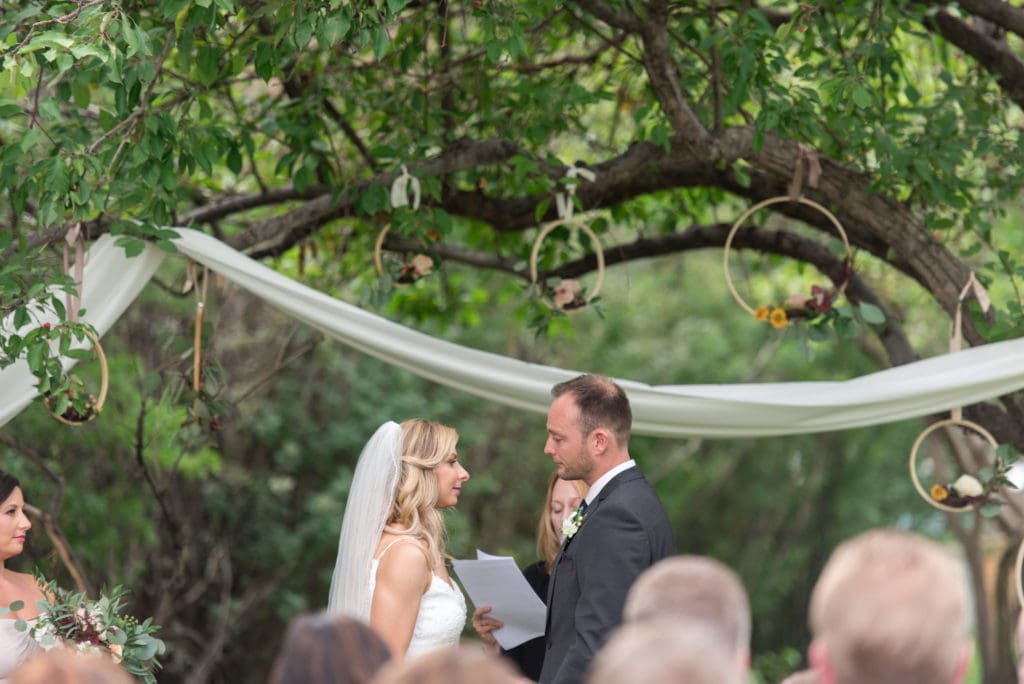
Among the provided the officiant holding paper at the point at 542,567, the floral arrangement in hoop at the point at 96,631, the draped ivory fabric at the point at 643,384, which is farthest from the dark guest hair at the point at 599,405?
the floral arrangement in hoop at the point at 96,631

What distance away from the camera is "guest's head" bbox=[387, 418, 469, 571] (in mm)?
3754

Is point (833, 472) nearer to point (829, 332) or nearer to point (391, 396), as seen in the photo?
point (391, 396)

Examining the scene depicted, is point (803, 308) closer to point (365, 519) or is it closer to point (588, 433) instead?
point (588, 433)

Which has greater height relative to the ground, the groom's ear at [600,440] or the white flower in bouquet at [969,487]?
the white flower in bouquet at [969,487]

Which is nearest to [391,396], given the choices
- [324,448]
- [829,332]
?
[324,448]

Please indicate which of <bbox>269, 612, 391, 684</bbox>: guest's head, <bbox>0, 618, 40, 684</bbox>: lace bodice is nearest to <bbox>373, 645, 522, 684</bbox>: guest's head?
<bbox>269, 612, 391, 684</bbox>: guest's head

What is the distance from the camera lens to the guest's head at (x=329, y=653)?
1.94 m

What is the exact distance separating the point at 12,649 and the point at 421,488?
4.64 feet

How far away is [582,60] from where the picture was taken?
5738mm

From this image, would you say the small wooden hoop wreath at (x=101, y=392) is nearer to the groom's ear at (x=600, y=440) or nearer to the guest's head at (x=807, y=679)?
the groom's ear at (x=600, y=440)

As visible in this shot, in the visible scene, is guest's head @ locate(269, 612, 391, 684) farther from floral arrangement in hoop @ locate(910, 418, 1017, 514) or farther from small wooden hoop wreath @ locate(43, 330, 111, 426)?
floral arrangement in hoop @ locate(910, 418, 1017, 514)

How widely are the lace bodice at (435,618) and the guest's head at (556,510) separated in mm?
647

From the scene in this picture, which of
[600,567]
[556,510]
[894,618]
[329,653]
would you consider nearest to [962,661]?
[894,618]

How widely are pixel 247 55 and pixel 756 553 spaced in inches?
388
